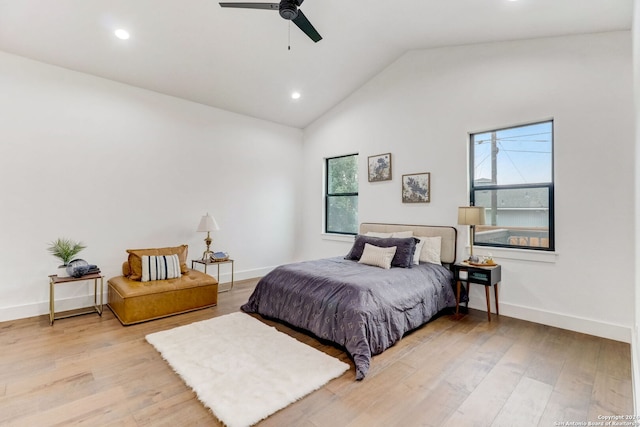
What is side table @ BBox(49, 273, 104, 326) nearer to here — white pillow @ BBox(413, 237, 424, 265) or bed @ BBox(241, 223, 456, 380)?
bed @ BBox(241, 223, 456, 380)

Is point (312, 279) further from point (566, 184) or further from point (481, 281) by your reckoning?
point (566, 184)

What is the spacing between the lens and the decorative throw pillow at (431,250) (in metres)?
4.10

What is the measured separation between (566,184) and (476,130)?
1.20m

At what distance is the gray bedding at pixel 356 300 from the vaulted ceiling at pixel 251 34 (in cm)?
287

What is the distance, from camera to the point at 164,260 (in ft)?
13.3

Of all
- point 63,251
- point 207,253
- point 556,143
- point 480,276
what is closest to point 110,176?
point 63,251

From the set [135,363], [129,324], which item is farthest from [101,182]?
[135,363]

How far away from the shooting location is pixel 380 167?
16.6 feet

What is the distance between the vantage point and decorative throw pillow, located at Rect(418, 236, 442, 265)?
13.4ft

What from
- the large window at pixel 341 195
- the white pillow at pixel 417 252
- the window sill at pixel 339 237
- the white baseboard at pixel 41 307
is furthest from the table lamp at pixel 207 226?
the white pillow at pixel 417 252

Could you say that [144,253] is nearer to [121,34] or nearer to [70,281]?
[70,281]

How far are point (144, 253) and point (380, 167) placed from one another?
372cm

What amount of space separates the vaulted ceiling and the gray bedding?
287 centimetres

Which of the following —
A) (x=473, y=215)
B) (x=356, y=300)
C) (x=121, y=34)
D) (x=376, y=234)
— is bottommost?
(x=356, y=300)
